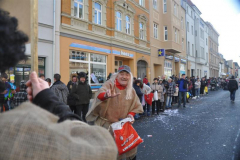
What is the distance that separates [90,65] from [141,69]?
720 centimetres

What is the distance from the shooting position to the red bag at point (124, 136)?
8.86 feet

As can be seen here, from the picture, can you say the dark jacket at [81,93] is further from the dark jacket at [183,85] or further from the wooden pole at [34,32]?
the dark jacket at [183,85]

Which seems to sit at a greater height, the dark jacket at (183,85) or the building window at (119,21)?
the building window at (119,21)

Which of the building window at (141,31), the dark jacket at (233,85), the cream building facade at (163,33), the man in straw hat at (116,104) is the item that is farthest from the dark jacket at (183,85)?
the man in straw hat at (116,104)

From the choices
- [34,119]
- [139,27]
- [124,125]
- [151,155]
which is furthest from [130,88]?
[139,27]

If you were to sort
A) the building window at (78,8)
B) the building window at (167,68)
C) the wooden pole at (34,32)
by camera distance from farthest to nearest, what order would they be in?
the building window at (167,68) → the building window at (78,8) → the wooden pole at (34,32)

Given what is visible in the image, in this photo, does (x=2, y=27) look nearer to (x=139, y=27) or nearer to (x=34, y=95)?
(x=34, y=95)

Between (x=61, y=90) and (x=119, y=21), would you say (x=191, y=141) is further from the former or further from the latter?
(x=119, y=21)

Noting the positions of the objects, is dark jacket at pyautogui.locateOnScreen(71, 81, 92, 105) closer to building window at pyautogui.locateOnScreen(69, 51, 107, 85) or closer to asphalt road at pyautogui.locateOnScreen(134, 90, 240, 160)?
asphalt road at pyautogui.locateOnScreen(134, 90, 240, 160)

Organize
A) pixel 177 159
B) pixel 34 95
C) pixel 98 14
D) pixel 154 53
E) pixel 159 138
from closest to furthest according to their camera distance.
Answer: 1. pixel 34 95
2. pixel 177 159
3. pixel 159 138
4. pixel 98 14
5. pixel 154 53

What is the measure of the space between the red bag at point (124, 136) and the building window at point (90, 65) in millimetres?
9503

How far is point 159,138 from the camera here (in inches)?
219

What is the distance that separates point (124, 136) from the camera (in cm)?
274

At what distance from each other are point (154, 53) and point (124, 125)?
1911 centimetres
